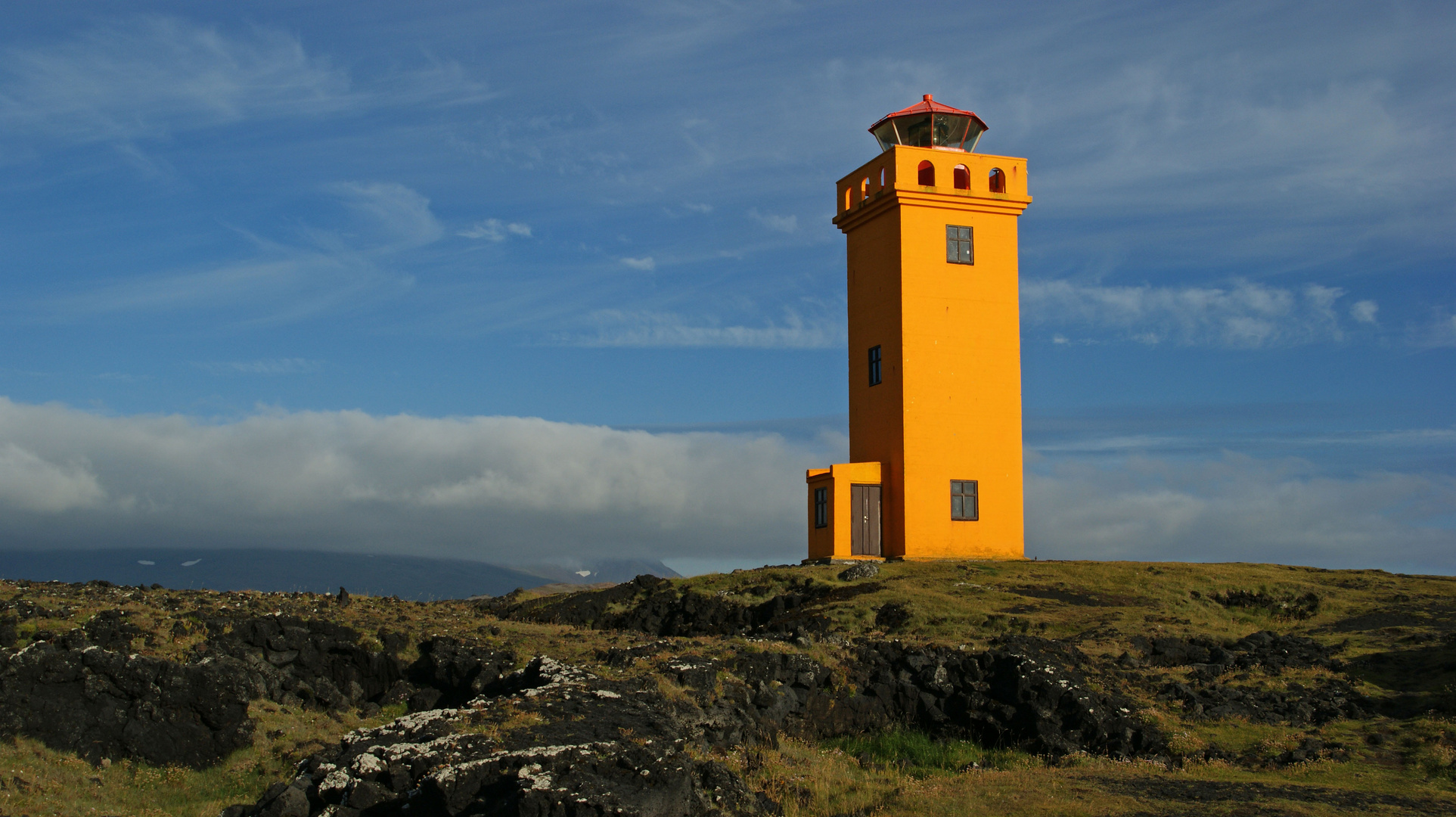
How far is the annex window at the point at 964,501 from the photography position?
3553cm

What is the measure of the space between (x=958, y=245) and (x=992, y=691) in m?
21.1

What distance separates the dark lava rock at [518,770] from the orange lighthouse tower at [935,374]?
74.0 feet

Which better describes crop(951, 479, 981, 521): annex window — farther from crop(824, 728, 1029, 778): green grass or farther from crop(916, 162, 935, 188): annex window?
crop(824, 728, 1029, 778): green grass

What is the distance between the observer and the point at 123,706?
14977 millimetres

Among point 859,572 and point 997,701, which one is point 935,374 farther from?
point 997,701

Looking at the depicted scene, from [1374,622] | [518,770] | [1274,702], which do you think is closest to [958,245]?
[1374,622]

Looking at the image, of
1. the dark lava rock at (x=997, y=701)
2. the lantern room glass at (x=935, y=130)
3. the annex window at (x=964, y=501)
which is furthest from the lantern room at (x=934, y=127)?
the dark lava rock at (x=997, y=701)

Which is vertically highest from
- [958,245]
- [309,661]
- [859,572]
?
[958,245]

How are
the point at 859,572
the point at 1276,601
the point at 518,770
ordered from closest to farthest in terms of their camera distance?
1. the point at 518,770
2. the point at 1276,601
3. the point at 859,572

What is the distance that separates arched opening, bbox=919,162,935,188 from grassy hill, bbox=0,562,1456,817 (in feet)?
49.2

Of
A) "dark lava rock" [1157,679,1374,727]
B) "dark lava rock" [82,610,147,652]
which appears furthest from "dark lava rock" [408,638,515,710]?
"dark lava rock" [1157,679,1374,727]

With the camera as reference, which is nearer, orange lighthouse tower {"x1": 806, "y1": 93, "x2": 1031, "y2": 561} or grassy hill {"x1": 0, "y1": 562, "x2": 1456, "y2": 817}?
grassy hill {"x1": 0, "y1": 562, "x2": 1456, "y2": 817}

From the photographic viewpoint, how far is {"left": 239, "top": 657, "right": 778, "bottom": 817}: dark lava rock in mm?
10586

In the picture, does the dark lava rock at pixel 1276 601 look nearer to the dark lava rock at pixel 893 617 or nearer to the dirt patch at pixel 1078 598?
the dirt patch at pixel 1078 598
